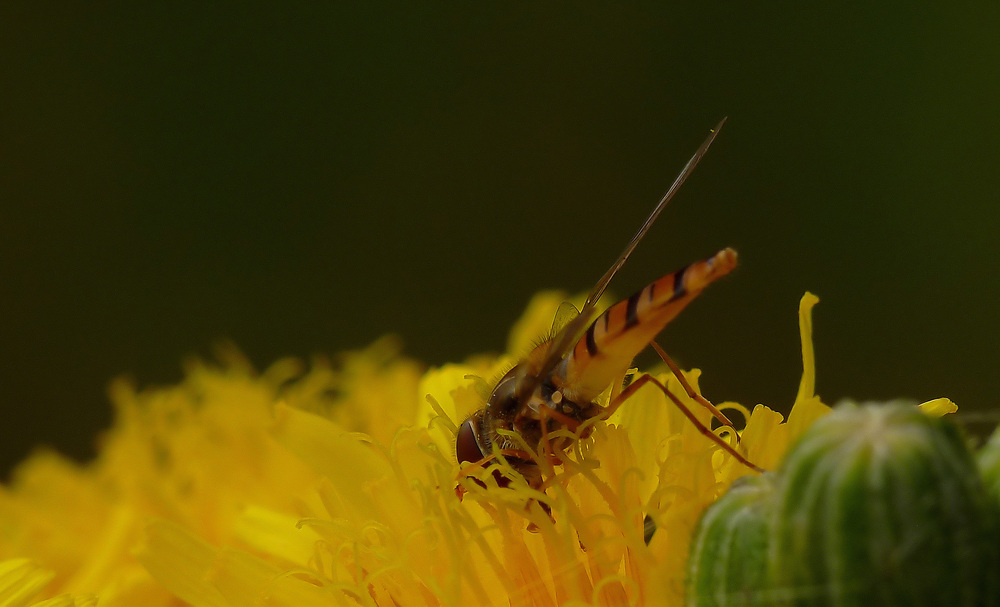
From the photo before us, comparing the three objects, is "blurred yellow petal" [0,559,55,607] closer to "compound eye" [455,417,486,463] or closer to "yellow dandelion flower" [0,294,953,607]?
"yellow dandelion flower" [0,294,953,607]

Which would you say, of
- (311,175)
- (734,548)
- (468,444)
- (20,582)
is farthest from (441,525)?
(311,175)

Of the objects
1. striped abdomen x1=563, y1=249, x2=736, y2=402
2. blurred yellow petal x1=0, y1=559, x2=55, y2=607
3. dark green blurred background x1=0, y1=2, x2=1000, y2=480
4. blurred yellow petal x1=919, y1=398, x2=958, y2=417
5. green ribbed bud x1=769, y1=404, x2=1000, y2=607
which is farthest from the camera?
dark green blurred background x1=0, y1=2, x2=1000, y2=480

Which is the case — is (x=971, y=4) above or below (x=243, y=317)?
below

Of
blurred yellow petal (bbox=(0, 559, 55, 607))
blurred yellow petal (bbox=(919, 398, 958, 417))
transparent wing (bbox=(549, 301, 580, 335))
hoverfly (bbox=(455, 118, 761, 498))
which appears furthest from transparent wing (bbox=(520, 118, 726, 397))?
blurred yellow petal (bbox=(0, 559, 55, 607))

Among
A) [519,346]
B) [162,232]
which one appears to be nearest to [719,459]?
[519,346]

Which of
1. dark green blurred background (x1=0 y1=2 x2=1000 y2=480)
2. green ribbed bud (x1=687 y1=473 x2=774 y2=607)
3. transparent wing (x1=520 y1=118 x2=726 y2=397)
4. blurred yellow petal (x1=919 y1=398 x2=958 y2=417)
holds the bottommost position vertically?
blurred yellow petal (x1=919 y1=398 x2=958 y2=417)

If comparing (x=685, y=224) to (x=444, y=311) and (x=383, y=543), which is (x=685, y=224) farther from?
(x=383, y=543)

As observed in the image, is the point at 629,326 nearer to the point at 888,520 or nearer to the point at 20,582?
the point at 888,520
